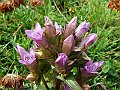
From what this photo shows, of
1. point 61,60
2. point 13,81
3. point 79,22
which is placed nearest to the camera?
point 61,60

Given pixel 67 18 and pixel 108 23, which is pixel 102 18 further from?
pixel 67 18

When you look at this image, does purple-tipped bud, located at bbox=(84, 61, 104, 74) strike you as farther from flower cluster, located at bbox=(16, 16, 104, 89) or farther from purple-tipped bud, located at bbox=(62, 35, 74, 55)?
purple-tipped bud, located at bbox=(62, 35, 74, 55)

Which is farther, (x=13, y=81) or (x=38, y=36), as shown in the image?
(x=13, y=81)

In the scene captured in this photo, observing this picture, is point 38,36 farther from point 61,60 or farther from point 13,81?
point 13,81

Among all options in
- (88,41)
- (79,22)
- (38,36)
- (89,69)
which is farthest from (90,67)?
(79,22)

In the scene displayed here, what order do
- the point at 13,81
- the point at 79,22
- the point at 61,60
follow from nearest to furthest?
1. the point at 61,60
2. the point at 13,81
3. the point at 79,22

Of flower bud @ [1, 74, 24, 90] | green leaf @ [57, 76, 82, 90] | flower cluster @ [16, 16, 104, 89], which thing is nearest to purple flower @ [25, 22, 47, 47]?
flower cluster @ [16, 16, 104, 89]

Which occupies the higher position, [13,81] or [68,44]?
[68,44]

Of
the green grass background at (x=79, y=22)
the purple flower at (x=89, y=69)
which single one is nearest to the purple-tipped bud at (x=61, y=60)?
the purple flower at (x=89, y=69)
